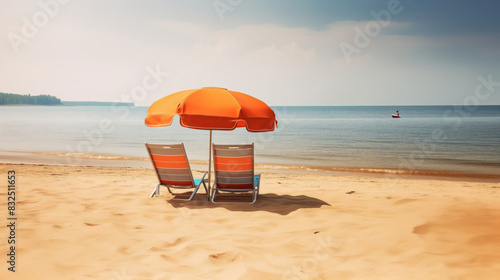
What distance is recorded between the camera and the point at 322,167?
45.8 feet

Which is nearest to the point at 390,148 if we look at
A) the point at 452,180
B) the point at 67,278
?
the point at 452,180

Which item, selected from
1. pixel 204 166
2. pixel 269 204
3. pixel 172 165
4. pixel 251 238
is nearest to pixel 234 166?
pixel 269 204

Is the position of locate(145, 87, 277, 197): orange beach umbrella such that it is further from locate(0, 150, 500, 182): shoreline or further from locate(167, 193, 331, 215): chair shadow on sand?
locate(0, 150, 500, 182): shoreline

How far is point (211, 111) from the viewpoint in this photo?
212 inches

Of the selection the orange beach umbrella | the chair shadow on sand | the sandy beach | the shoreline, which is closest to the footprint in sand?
the sandy beach

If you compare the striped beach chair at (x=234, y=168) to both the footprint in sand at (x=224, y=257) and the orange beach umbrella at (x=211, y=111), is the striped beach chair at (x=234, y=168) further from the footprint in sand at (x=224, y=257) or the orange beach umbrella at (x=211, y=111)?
the footprint in sand at (x=224, y=257)

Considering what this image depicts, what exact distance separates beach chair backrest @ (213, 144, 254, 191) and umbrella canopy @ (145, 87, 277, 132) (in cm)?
52

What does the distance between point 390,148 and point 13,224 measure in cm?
1954

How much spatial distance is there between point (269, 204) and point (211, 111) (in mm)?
1994

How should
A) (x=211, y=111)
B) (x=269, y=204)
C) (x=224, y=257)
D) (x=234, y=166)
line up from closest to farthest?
(x=224, y=257)
(x=211, y=111)
(x=234, y=166)
(x=269, y=204)

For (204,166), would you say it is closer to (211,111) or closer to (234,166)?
(234,166)

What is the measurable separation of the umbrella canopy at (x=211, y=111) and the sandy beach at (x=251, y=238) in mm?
1373

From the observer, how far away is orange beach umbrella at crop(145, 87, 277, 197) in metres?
5.34

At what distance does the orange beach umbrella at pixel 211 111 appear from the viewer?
5.34 m
